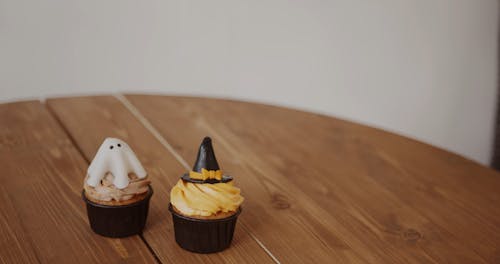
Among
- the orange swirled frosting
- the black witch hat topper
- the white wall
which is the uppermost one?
the black witch hat topper

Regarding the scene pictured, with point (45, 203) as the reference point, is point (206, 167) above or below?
above

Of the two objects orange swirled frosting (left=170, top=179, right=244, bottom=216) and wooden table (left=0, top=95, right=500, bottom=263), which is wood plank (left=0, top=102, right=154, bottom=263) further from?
orange swirled frosting (left=170, top=179, right=244, bottom=216)

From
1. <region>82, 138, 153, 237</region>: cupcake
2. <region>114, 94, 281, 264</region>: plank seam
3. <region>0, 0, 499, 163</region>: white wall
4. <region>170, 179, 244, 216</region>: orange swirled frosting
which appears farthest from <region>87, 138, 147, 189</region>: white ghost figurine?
<region>0, 0, 499, 163</region>: white wall

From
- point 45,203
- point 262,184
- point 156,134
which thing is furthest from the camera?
point 156,134

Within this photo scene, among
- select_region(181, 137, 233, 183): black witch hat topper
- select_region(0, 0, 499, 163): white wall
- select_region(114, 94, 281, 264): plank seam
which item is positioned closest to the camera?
select_region(181, 137, 233, 183): black witch hat topper

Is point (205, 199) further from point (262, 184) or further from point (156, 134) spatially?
point (156, 134)

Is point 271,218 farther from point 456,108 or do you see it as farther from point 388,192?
point 456,108

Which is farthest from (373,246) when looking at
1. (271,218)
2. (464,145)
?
(464,145)

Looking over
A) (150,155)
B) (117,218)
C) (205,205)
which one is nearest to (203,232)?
(205,205)

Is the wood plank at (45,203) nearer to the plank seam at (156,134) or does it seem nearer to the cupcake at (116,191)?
the cupcake at (116,191)
